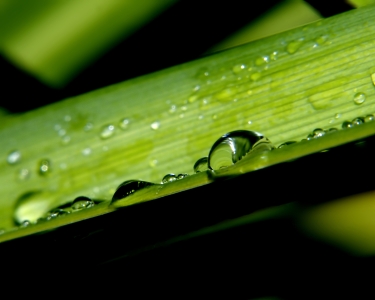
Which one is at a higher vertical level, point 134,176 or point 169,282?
point 134,176

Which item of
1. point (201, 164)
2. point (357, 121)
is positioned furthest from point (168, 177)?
point (357, 121)

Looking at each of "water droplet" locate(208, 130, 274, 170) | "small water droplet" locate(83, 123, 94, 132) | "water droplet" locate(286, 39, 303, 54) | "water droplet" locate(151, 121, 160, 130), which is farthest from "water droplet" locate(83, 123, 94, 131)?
"water droplet" locate(286, 39, 303, 54)

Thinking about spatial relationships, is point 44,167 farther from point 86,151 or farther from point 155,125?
point 155,125

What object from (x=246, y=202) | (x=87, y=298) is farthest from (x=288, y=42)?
(x=87, y=298)

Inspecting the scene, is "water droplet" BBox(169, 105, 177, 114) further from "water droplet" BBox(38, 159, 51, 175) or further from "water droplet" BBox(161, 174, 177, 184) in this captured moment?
"water droplet" BBox(38, 159, 51, 175)

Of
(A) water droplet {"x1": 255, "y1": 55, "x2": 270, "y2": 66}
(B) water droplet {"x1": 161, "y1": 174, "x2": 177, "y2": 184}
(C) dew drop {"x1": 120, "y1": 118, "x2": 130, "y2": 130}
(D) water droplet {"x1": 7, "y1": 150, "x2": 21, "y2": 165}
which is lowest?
(B) water droplet {"x1": 161, "y1": 174, "x2": 177, "y2": 184}

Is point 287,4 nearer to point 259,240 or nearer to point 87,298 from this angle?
point 259,240

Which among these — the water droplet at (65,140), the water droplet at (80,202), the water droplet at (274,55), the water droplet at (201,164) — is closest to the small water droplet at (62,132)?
the water droplet at (65,140)
